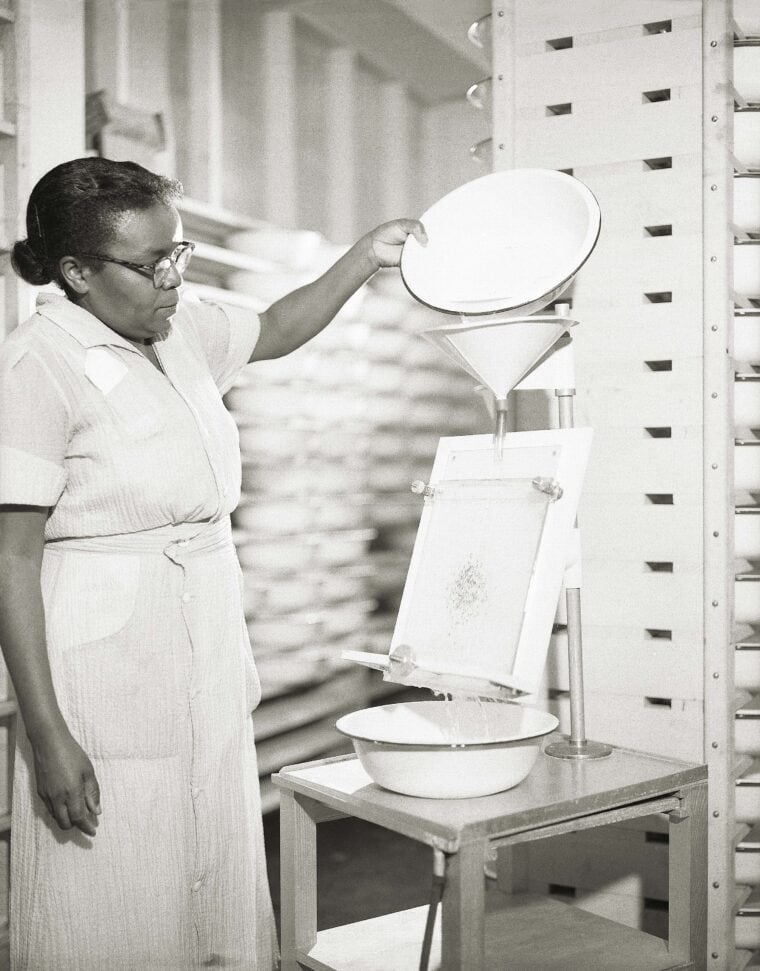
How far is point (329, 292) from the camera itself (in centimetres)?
198

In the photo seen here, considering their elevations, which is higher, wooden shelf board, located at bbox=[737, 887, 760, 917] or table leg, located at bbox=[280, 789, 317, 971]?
table leg, located at bbox=[280, 789, 317, 971]

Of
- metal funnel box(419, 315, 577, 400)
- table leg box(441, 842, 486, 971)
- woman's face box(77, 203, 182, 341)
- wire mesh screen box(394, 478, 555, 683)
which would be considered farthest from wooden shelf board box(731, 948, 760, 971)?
woman's face box(77, 203, 182, 341)

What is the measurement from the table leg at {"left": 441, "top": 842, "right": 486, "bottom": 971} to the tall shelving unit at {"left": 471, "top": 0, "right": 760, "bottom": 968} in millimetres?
810

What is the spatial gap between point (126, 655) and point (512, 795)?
2.16ft

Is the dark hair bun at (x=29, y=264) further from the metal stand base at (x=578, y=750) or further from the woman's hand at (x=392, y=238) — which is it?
the metal stand base at (x=578, y=750)

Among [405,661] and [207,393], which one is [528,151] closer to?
[207,393]

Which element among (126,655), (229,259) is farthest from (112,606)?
(229,259)

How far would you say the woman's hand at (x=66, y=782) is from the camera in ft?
5.22

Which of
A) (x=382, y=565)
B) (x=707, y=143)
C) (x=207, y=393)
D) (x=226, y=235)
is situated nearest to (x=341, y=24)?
(x=226, y=235)

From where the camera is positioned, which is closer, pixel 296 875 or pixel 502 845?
pixel 502 845

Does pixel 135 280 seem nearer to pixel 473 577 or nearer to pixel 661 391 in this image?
pixel 473 577

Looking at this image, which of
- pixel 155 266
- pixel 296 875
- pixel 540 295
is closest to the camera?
pixel 155 266

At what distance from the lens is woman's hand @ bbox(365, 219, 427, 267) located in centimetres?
192

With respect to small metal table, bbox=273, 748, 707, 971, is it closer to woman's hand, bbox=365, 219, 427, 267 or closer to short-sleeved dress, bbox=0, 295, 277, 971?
short-sleeved dress, bbox=0, 295, 277, 971
